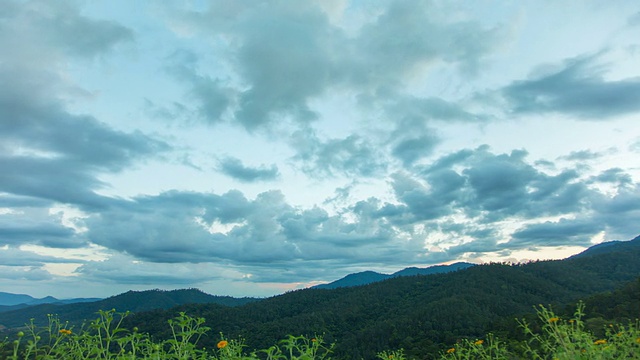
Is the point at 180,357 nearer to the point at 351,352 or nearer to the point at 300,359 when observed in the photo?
the point at 300,359

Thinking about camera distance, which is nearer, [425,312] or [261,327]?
[425,312]

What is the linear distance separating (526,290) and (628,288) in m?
109

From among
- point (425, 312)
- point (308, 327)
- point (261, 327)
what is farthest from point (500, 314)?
point (261, 327)

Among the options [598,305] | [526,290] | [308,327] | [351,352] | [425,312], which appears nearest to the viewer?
[598,305]

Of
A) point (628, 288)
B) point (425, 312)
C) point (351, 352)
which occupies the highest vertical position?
point (628, 288)

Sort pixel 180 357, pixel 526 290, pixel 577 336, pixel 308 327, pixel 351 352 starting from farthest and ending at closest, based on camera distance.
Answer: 1. pixel 526 290
2. pixel 308 327
3. pixel 351 352
4. pixel 577 336
5. pixel 180 357

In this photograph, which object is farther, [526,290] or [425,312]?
[526,290]

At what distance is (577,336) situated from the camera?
624 cm

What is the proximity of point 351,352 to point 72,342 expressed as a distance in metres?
139

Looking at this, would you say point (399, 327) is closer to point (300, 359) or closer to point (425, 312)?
point (425, 312)

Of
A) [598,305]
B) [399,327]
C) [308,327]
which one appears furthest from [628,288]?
[308,327]

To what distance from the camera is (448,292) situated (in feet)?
647

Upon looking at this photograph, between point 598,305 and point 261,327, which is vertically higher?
point 598,305

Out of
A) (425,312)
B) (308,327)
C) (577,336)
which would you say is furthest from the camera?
(308,327)
